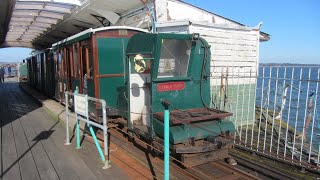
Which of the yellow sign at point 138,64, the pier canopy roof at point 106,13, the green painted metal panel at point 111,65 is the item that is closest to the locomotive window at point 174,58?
the yellow sign at point 138,64

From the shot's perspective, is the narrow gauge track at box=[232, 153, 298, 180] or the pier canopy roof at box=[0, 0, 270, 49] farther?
the pier canopy roof at box=[0, 0, 270, 49]

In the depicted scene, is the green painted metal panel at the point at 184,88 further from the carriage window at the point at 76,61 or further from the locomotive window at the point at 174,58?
the carriage window at the point at 76,61

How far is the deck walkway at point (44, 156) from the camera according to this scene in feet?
14.1

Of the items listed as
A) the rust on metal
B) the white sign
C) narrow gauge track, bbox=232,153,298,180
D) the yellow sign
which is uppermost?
the yellow sign

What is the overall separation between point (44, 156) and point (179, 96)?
2.78m

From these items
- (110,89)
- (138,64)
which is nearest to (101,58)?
(110,89)

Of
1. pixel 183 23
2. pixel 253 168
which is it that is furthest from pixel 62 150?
pixel 183 23

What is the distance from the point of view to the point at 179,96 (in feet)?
17.8

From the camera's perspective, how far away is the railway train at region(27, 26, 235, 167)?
4805 millimetres

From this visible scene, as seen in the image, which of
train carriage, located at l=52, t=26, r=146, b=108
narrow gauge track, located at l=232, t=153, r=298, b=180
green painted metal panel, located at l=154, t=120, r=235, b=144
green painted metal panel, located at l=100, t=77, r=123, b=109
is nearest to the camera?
green painted metal panel, located at l=154, t=120, r=235, b=144

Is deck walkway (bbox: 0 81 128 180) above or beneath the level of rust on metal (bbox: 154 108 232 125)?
beneath

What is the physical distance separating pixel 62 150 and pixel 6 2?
4.14 metres

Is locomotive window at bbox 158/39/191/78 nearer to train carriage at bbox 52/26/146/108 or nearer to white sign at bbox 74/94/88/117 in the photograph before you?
white sign at bbox 74/94/88/117

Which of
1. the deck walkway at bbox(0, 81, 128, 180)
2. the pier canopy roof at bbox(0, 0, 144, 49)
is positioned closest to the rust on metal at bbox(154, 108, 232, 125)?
the deck walkway at bbox(0, 81, 128, 180)
